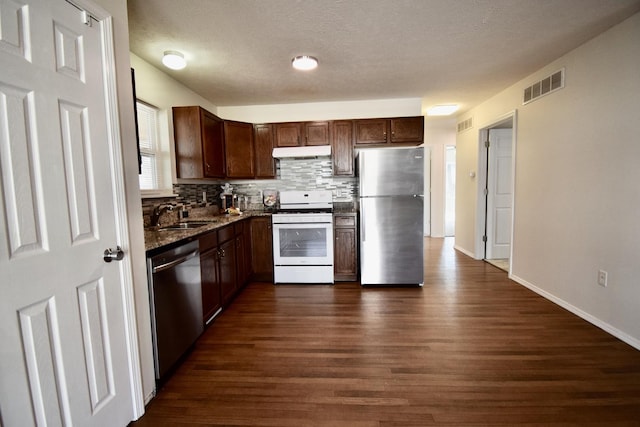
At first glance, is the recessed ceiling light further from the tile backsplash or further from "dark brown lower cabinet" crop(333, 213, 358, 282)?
"dark brown lower cabinet" crop(333, 213, 358, 282)

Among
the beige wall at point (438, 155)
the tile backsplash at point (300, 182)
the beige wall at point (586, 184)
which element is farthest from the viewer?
the beige wall at point (438, 155)

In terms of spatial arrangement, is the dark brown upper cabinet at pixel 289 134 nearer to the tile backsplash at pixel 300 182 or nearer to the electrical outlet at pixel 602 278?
the tile backsplash at pixel 300 182

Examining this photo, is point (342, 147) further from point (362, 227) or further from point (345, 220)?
point (362, 227)

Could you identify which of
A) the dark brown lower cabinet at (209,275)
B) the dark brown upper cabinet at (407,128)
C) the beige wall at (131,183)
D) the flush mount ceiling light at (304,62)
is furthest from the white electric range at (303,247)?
the beige wall at (131,183)

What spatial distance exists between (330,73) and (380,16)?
1021mm

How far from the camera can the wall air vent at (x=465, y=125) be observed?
14.7ft

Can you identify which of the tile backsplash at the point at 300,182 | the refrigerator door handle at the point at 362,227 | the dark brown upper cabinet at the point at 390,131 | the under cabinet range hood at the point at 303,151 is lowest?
the refrigerator door handle at the point at 362,227

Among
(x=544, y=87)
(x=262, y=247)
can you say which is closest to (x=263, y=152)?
(x=262, y=247)

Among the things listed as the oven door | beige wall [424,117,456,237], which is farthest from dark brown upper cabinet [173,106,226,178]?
beige wall [424,117,456,237]

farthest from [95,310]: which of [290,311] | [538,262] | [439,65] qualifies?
[538,262]

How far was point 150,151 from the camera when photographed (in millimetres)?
2740

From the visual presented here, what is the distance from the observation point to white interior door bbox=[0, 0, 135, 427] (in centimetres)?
96

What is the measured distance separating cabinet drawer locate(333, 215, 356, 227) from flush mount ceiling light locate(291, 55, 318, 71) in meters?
1.71

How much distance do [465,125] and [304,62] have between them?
3407mm
